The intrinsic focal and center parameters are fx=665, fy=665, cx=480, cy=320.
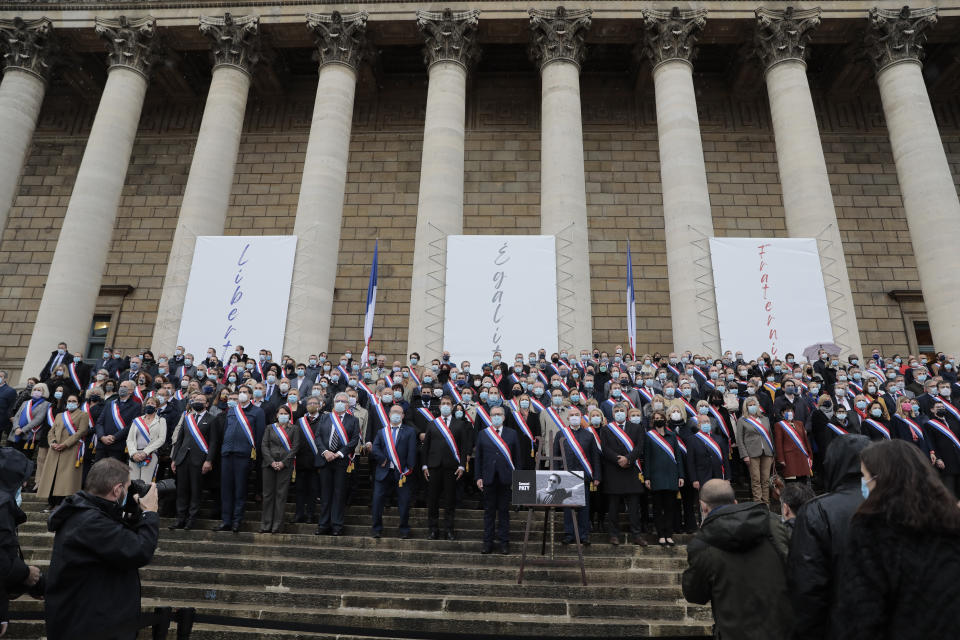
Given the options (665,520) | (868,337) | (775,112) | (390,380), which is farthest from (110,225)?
(868,337)

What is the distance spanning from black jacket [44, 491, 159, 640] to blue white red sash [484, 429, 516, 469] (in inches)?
220

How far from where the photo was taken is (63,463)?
393 inches

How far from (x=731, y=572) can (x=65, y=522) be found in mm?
3674

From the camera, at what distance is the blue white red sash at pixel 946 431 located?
32.3ft

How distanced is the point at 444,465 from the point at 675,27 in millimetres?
16357

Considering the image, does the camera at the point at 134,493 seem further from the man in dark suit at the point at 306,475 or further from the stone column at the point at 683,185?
the stone column at the point at 683,185

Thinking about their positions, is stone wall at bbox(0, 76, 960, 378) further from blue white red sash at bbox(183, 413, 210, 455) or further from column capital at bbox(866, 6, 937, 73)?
blue white red sash at bbox(183, 413, 210, 455)

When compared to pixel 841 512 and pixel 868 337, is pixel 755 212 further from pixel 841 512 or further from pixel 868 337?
pixel 841 512

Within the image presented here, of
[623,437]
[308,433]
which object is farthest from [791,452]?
[308,433]

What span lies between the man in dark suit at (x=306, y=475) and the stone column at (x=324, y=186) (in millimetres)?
7189

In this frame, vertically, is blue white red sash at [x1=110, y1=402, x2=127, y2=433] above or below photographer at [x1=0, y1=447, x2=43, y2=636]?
above

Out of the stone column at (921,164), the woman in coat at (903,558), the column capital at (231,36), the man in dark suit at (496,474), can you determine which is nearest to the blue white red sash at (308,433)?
the man in dark suit at (496,474)

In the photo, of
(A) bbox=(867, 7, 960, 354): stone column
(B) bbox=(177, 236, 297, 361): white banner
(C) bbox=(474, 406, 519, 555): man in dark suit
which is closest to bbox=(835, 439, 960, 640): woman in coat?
(C) bbox=(474, 406, 519, 555): man in dark suit

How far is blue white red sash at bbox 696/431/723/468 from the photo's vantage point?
9.35m
